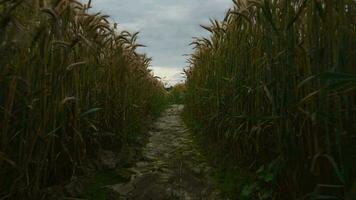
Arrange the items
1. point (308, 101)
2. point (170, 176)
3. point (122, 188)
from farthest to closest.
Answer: point (170, 176)
point (122, 188)
point (308, 101)

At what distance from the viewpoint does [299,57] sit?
8.45 ft

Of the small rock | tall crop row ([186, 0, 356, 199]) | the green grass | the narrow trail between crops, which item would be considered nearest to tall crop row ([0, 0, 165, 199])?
the green grass

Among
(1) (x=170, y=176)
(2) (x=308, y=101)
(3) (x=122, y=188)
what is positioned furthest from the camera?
(1) (x=170, y=176)

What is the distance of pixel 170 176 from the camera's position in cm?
365

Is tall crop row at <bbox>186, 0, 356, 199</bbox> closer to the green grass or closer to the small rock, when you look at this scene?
the small rock

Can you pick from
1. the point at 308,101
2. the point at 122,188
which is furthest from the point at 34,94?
the point at 308,101

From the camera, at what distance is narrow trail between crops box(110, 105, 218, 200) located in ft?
10.5

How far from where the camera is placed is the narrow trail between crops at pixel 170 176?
320 centimetres

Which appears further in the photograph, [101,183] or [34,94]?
[101,183]

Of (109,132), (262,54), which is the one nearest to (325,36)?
(262,54)

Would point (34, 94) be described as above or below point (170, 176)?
above

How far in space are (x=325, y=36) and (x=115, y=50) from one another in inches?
109

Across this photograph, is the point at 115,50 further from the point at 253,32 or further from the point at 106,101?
the point at 253,32

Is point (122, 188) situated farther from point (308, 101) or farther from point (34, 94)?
point (308, 101)
